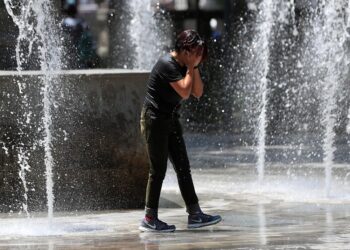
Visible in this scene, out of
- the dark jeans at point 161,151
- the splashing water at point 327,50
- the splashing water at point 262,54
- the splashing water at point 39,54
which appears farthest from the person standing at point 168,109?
the splashing water at point 327,50

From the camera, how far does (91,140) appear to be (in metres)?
9.88

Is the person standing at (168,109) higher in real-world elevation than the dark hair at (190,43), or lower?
lower

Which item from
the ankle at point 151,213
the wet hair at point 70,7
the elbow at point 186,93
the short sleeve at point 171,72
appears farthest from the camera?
the wet hair at point 70,7

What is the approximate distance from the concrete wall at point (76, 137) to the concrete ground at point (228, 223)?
8.5 inches

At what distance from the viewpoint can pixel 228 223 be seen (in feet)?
30.1

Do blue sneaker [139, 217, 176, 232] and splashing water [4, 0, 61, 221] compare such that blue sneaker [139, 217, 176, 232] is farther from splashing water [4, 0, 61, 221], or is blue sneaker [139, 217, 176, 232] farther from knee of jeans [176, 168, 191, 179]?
splashing water [4, 0, 61, 221]

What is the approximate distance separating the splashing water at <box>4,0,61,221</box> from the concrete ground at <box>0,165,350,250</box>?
1.37ft

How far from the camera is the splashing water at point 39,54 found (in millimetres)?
9781

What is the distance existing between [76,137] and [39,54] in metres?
1.54

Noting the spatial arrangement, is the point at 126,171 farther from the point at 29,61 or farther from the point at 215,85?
the point at 215,85

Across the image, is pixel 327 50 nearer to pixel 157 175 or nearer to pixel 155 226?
pixel 157 175

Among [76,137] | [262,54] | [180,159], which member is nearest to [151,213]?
[180,159]

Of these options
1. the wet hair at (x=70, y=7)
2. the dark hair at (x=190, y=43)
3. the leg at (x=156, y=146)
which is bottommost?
the leg at (x=156, y=146)

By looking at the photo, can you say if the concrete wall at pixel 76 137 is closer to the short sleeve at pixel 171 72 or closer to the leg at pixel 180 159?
the leg at pixel 180 159
